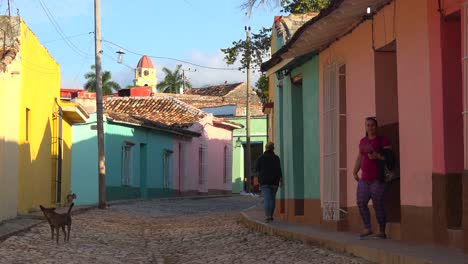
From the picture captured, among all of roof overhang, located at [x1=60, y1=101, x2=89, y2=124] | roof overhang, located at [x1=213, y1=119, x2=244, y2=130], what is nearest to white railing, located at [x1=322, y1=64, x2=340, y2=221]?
roof overhang, located at [x1=60, y1=101, x2=89, y2=124]

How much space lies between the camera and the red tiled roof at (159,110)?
35838 millimetres

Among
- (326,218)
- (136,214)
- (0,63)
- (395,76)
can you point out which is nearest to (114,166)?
(136,214)

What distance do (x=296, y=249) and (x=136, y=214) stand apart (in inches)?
401

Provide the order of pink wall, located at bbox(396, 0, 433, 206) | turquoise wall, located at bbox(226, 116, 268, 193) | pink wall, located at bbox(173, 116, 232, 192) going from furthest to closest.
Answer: turquoise wall, located at bbox(226, 116, 268, 193) → pink wall, located at bbox(173, 116, 232, 192) → pink wall, located at bbox(396, 0, 433, 206)

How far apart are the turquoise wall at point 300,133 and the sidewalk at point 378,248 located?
205 cm

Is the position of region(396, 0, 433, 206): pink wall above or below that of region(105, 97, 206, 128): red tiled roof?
below

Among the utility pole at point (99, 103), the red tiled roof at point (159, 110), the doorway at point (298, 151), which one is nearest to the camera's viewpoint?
the doorway at point (298, 151)

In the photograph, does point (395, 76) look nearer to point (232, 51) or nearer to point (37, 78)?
point (37, 78)

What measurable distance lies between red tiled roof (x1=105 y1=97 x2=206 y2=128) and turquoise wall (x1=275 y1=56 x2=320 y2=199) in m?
19.7

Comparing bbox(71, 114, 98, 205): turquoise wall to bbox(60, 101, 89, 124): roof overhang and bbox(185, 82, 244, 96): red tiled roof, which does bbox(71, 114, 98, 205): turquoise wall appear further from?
bbox(185, 82, 244, 96): red tiled roof

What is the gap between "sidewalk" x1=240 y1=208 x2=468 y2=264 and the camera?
6.40 metres

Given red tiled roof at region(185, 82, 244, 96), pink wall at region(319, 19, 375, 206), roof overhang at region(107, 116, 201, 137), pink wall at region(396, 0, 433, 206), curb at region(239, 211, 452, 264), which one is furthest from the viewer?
red tiled roof at region(185, 82, 244, 96)

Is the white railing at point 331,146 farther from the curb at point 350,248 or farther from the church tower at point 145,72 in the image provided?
the church tower at point 145,72

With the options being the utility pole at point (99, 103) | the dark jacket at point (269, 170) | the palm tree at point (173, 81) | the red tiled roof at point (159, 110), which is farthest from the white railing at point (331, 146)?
the palm tree at point (173, 81)
